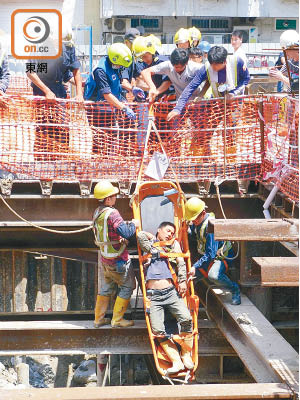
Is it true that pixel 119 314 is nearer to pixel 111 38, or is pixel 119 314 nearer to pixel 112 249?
pixel 112 249

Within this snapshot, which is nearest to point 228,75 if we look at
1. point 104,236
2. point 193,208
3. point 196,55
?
point 196,55

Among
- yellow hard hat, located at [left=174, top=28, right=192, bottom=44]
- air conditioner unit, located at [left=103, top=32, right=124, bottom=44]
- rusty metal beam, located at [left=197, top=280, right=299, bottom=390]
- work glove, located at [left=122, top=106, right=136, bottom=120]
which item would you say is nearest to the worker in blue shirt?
work glove, located at [left=122, top=106, right=136, bottom=120]

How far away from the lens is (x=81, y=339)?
956cm

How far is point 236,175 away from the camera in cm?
1016

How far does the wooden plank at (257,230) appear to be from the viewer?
6.18m

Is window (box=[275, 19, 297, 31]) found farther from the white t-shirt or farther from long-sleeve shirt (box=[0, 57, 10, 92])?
long-sleeve shirt (box=[0, 57, 10, 92])

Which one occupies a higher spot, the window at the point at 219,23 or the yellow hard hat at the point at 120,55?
the window at the point at 219,23

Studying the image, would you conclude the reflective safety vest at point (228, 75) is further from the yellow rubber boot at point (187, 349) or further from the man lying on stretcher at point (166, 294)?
the yellow rubber boot at point (187, 349)

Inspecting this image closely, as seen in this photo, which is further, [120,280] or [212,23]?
[212,23]

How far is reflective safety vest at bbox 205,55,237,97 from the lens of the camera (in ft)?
32.1

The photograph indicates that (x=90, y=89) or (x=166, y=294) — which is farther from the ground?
(x=90, y=89)

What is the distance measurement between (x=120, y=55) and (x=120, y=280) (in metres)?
3.04

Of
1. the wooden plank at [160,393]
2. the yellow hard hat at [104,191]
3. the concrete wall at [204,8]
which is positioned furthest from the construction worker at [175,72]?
the concrete wall at [204,8]

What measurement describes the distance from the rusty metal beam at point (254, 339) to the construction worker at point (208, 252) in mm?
249
